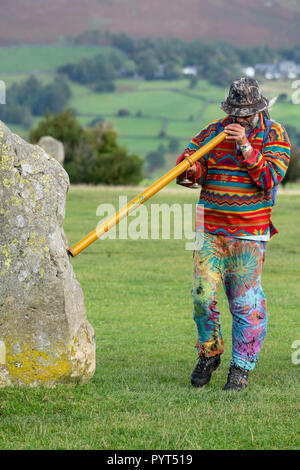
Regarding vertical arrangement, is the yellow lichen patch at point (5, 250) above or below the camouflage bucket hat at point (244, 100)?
below

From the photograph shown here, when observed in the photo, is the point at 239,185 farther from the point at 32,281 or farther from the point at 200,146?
the point at 32,281

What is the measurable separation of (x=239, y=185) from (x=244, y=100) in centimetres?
85

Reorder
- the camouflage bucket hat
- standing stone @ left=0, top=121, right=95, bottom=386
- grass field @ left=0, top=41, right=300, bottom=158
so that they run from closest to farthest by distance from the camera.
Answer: standing stone @ left=0, top=121, right=95, bottom=386
the camouflage bucket hat
grass field @ left=0, top=41, right=300, bottom=158

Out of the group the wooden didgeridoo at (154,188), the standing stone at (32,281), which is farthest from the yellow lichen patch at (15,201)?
the wooden didgeridoo at (154,188)

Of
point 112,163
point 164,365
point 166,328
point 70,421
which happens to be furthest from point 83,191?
point 70,421

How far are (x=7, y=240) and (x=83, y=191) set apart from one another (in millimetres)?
32530

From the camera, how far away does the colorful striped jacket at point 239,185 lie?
7910mm

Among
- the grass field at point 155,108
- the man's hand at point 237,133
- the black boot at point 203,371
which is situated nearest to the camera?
the man's hand at point 237,133

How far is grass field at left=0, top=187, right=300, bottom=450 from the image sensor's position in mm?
6449

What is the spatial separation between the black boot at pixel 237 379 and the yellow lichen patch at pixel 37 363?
163cm

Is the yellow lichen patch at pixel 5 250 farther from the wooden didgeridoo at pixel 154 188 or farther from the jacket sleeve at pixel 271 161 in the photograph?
the jacket sleeve at pixel 271 161

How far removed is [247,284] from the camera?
805cm

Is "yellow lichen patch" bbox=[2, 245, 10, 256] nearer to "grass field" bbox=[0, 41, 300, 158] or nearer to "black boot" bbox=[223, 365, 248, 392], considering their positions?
"black boot" bbox=[223, 365, 248, 392]

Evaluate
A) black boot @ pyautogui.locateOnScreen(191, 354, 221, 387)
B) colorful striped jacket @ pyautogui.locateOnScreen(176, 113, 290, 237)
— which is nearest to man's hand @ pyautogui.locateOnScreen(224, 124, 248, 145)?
colorful striped jacket @ pyautogui.locateOnScreen(176, 113, 290, 237)
